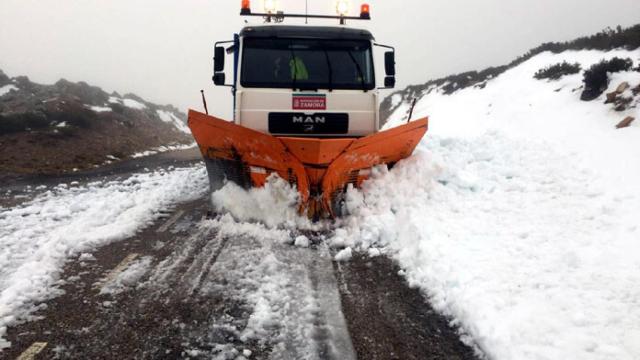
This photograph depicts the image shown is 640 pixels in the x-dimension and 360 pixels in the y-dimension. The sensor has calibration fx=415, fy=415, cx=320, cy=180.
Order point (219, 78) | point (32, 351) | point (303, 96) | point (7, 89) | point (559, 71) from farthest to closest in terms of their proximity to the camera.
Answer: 1. point (7, 89)
2. point (559, 71)
3. point (219, 78)
4. point (303, 96)
5. point (32, 351)

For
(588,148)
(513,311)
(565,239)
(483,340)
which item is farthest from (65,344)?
(588,148)

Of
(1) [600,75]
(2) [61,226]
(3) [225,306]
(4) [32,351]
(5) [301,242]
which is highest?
(1) [600,75]

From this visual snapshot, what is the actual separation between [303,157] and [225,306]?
230 cm

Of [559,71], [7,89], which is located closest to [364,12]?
[559,71]

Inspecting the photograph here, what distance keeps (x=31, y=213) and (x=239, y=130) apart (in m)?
3.62

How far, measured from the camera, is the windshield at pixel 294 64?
6559mm

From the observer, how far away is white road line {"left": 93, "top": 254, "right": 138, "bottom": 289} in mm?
3979

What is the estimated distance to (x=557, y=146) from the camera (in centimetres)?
Answer: 766

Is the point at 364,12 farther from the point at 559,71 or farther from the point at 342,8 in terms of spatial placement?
the point at 559,71

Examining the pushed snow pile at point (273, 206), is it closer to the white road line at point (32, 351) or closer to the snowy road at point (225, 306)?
the snowy road at point (225, 306)

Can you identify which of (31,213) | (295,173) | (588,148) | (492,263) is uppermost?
(588,148)

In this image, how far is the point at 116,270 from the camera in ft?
14.1

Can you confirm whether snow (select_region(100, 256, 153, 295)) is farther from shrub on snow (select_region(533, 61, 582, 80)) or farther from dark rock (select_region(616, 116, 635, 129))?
shrub on snow (select_region(533, 61, 582, 80))

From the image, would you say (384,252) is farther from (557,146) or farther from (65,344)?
(557,146)
